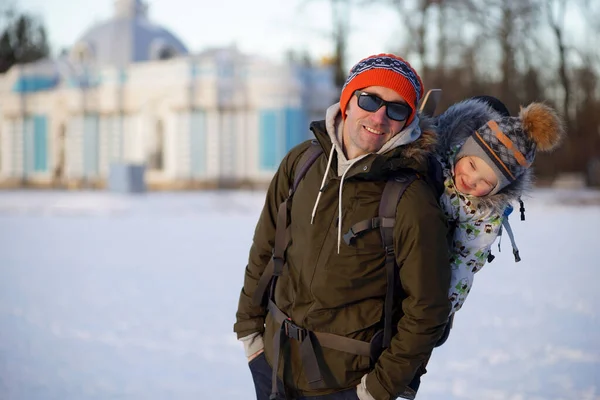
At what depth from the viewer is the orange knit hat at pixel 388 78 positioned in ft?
7.64

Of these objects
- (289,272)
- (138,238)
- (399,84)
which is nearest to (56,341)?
(289,272)

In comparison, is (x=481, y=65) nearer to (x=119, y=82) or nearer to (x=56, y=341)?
(x=119, y=82)

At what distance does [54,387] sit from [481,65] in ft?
107

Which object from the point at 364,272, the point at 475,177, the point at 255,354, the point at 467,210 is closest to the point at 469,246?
the point at 467,210

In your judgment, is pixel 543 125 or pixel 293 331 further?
pixel 293 331

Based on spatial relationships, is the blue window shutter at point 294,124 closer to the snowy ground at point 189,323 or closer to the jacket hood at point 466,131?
the snowy ground at point 189,323

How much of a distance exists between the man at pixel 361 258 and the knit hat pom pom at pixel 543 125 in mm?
297

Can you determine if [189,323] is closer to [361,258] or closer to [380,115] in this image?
[361,258]

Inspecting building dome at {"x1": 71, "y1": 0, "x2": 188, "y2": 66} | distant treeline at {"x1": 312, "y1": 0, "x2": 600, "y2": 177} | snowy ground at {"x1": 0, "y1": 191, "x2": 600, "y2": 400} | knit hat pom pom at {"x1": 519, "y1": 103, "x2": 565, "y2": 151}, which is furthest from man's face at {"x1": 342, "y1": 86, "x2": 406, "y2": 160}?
building dome at {"x1": 71, "y1": 0, "x2": 188, "y2": 66}

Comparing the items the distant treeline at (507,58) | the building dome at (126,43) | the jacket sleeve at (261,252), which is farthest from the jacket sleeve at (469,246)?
the building dome at (126,43)

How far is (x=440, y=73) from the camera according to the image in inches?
1178

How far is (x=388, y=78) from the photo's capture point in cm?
233

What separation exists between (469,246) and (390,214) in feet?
1.00

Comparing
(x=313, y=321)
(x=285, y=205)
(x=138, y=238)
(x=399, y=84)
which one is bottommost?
(x=138, y=238)
